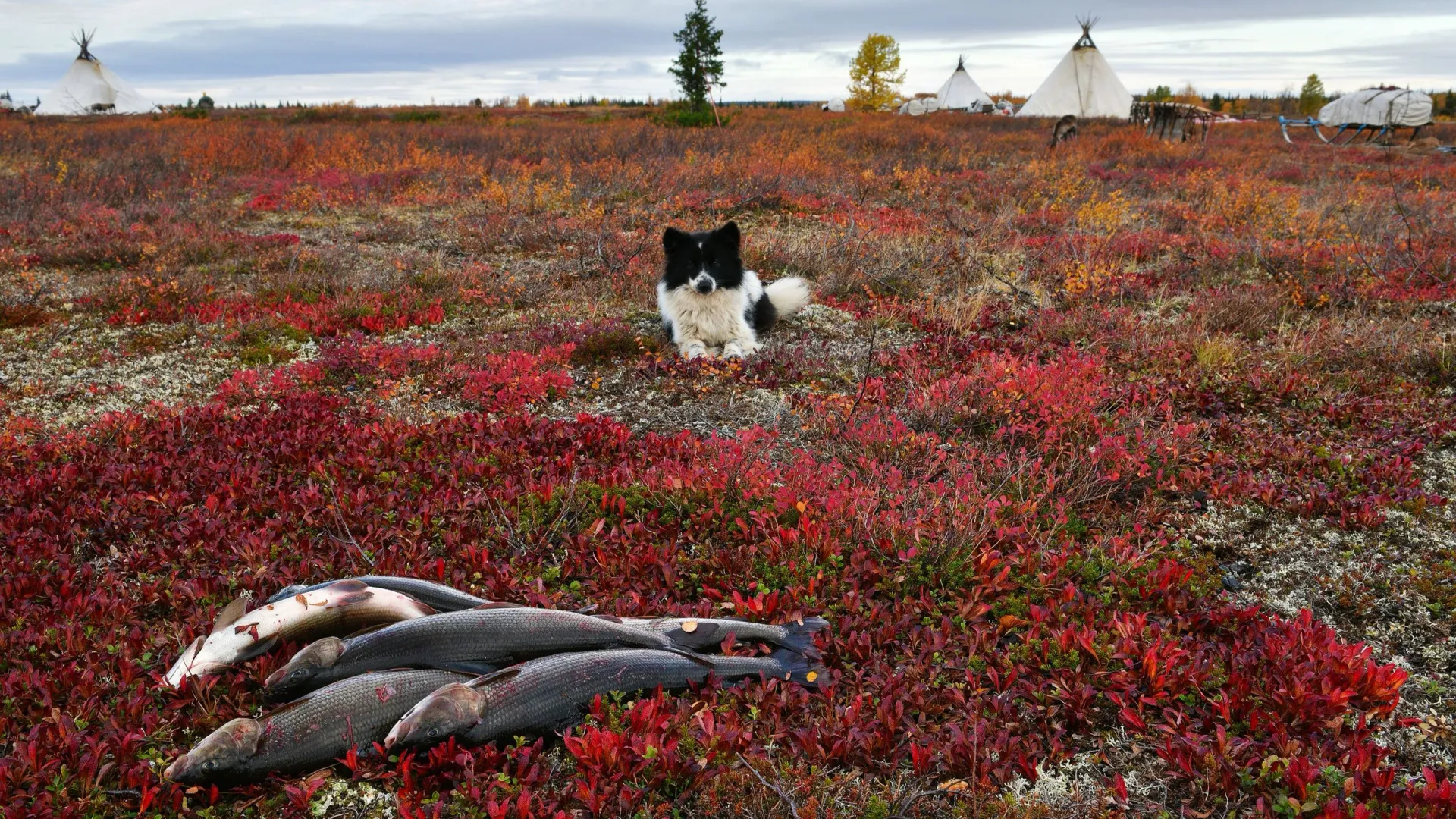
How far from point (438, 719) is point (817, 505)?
2354 millimetres

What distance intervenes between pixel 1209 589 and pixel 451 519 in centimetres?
405

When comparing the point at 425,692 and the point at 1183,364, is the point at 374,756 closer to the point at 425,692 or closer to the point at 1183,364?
the point at 425,692

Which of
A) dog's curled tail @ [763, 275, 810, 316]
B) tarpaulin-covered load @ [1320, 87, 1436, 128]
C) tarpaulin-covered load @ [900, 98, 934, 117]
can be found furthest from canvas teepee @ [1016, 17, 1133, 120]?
dog's curled tail @ [763, 275, 810, 316]

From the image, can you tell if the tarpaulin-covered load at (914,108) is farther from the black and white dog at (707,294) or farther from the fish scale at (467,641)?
the fish scale at (467,641)

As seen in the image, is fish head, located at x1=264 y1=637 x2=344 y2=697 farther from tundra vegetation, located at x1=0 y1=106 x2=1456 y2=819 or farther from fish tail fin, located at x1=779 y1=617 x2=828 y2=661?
fish tail fin, located at x1=779 y1=617 x2=828 y2=661

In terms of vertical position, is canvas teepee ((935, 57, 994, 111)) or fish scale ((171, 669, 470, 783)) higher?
canvas teepee ((935, 57, 994, 111))

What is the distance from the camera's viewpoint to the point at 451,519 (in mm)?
4484

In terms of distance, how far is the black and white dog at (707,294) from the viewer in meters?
8.23

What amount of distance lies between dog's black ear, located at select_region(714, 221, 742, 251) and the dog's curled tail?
89 cm

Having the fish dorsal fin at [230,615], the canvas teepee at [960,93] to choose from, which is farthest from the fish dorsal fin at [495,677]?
the canvas teepee at [960,93]

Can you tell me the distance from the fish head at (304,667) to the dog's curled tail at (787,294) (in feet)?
22.9

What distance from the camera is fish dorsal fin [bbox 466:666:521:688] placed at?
2893mm

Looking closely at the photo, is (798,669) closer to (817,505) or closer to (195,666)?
(817,505)

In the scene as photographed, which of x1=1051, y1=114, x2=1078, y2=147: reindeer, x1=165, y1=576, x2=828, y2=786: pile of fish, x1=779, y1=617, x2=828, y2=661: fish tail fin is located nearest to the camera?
x1=165, y1=576, x2=828, y2=786: pile of fish
